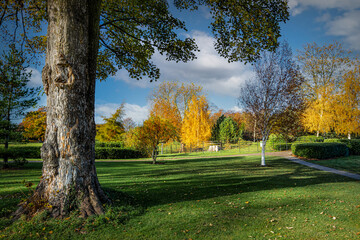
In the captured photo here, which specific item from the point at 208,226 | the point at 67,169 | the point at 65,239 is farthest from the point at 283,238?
the point at 67,169

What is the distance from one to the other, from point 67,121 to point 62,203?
157 centimetres

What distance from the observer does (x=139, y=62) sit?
29.4 ft

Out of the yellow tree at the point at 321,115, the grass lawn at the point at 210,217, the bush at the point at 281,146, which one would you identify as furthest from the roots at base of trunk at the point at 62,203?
the yellow tree at the point at 321,115

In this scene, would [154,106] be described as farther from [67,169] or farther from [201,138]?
[67,169]

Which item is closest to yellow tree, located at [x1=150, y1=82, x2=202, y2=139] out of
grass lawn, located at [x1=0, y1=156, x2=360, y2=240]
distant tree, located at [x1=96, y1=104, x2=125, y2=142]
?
distant tree, located at [x1=96, y1=104, x2=125, y2=142]

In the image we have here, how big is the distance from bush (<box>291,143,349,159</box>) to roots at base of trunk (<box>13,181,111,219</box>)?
680 inches

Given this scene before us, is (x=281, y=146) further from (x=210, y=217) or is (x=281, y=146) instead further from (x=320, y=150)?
(x=210, y=217)

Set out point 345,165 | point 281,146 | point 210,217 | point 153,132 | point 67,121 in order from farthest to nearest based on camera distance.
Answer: point 281,146
point 153,132
point 345,165
point 210,217
point 67,121

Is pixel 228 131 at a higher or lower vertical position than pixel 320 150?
higher

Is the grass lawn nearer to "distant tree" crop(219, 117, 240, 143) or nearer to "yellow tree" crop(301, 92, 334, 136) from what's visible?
"yellow tree" crop(301, 92, 334, 136)

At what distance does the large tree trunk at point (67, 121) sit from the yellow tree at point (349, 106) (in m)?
27.8

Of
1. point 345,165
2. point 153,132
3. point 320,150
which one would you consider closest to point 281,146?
point 320,150

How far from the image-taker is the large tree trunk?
164 inches

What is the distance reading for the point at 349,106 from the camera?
23.7 meters
